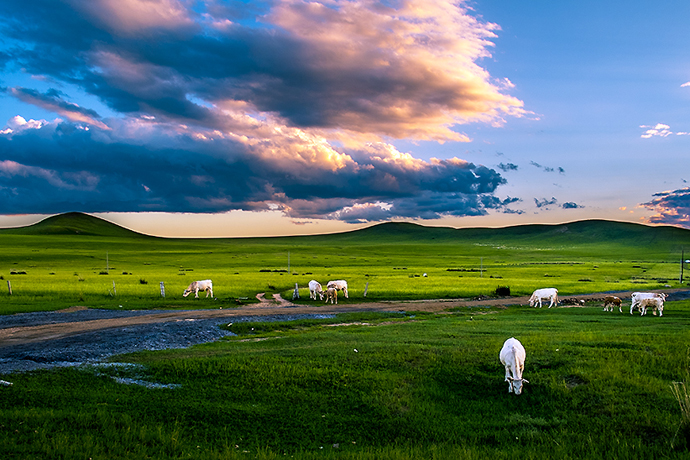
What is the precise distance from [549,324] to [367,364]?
18.0 m

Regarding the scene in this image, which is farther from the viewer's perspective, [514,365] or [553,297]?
[553,297]

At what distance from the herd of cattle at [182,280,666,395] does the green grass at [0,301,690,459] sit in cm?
66

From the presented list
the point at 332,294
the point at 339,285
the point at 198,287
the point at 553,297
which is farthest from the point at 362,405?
the point at 198,287

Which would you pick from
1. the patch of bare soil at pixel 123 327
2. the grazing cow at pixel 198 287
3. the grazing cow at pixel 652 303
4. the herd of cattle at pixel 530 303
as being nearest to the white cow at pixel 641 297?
the herd of cattle at pixel 530 303

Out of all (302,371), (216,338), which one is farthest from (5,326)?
(302,371)

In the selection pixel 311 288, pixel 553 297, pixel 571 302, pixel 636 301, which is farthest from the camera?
pixel 311 288

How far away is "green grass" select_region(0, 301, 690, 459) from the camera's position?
10055 millimetres

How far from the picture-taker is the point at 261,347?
71.3 feet

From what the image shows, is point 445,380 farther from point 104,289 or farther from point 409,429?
point 104,289

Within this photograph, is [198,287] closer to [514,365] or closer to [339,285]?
[339,285]

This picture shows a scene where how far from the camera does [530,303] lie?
4375cm

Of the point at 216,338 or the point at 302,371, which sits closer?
the point at 302,371

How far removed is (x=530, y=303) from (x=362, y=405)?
117 feet

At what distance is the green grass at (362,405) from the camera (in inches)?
396
